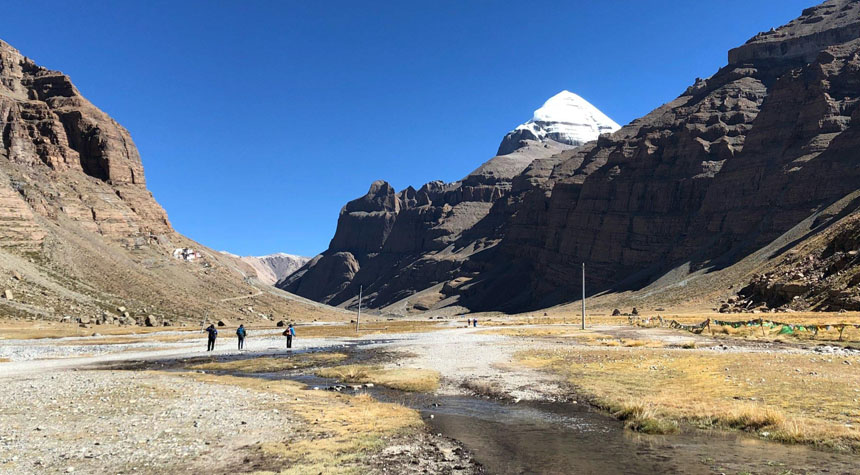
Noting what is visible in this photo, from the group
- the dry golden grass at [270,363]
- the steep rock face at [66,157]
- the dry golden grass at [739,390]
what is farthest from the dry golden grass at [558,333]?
the steep rock face at [66,157]

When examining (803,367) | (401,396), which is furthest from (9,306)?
(803,367)

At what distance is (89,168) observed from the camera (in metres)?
153

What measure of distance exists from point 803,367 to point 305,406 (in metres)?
22.0

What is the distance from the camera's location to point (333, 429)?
15.6 m

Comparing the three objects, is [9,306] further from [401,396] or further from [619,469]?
[619,469]

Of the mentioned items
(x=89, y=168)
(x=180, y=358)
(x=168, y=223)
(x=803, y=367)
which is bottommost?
(x=180, y=358)

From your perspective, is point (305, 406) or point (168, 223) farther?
point (168, 223)

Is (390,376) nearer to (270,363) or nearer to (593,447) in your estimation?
(270,363)

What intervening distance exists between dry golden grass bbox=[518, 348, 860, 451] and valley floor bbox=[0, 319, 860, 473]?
2.5 inches

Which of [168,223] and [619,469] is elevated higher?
[168,223]

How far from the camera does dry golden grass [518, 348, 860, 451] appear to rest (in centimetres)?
1464

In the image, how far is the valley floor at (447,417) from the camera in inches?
494

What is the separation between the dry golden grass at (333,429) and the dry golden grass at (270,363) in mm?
10113

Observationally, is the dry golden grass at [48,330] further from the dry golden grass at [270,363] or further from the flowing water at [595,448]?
the flowing water at [595,448]
